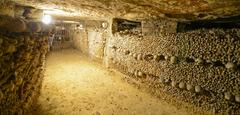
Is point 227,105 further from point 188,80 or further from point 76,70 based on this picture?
point 76,70

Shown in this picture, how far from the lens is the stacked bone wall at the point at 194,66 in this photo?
2861 mm

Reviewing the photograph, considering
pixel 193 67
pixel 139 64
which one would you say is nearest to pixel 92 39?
pixel 139 64

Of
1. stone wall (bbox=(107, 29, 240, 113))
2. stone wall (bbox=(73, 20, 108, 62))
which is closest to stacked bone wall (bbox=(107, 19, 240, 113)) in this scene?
stone wall (bbox=(107, 29, 240, 113))

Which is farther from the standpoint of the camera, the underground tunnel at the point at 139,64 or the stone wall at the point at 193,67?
the stone wall at the point at 193,67

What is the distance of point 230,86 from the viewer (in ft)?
9.40

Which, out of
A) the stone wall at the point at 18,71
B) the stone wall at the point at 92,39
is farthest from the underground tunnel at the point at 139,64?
the stone wall at the point at 92,39

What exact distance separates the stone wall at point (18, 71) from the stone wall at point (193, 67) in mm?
2306

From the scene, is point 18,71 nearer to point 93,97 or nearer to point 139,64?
point 93,97

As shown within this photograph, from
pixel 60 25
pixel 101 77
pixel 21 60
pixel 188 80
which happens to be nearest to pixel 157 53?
pixel 188 80

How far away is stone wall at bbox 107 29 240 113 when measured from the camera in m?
2.86

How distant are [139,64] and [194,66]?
161 centimetres

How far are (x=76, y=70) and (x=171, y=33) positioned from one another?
146 inches

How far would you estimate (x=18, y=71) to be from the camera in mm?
2379

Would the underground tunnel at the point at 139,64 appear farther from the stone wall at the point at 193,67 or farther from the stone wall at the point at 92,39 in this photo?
the stone wall at the point at 92,39
